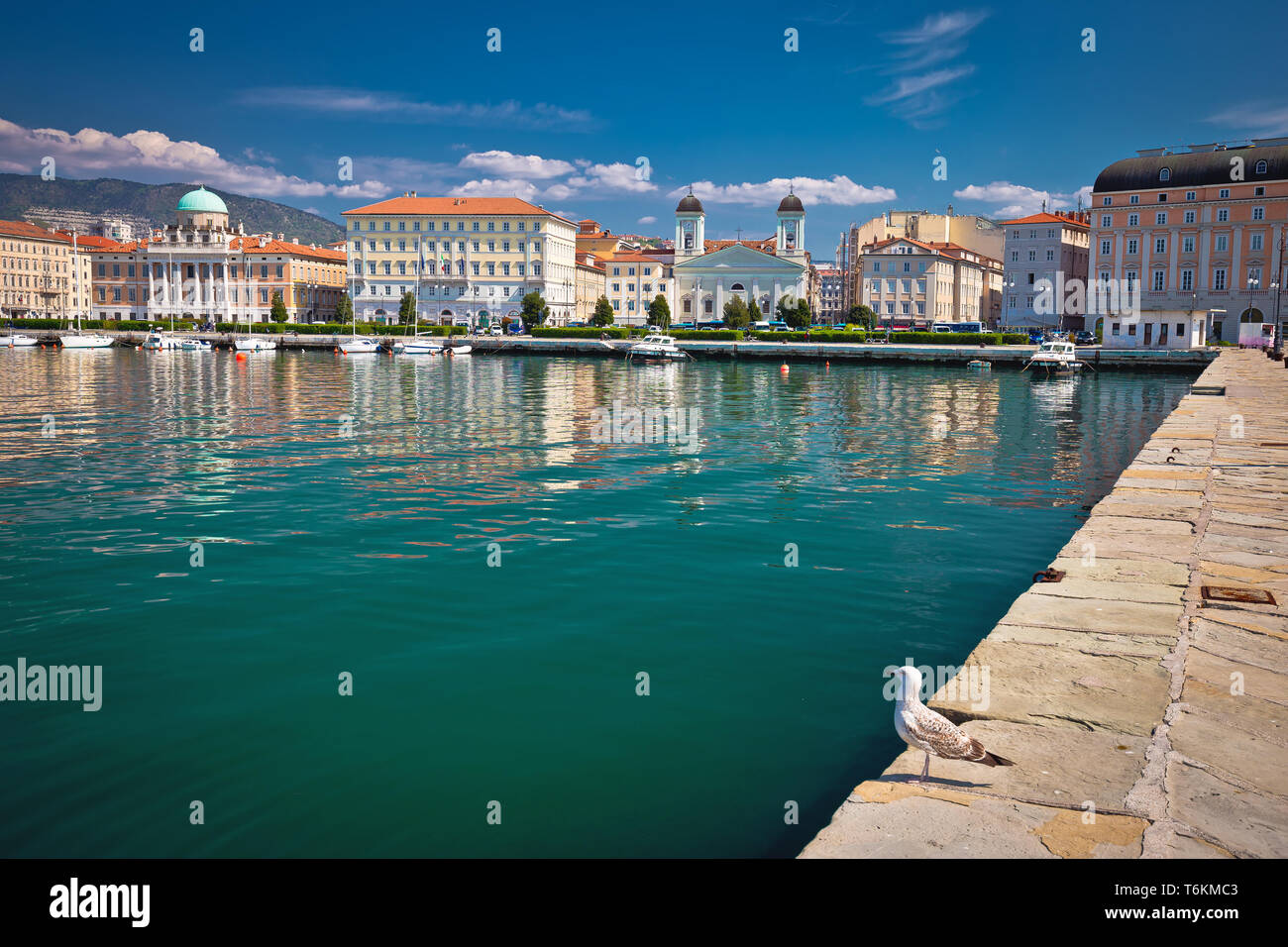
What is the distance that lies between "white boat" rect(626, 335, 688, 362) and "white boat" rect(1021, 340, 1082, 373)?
25252 mm

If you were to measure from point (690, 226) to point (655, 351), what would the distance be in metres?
64.7

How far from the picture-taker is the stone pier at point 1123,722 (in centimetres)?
374

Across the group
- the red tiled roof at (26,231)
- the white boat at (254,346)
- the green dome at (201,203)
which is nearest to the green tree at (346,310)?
the white boat at (254,346)

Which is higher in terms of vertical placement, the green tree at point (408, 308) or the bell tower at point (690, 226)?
the bell tower at point (690, 226)

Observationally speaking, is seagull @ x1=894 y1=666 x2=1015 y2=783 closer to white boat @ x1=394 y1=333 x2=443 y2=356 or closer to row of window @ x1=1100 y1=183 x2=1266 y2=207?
white boat @ x1=394 y1=333 x2=443 y2=356

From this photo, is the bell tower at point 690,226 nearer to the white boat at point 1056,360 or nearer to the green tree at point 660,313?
the green tree at point 660,313

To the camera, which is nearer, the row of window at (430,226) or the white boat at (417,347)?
the white boat at (417,347)

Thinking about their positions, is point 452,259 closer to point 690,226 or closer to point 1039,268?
point 690,226

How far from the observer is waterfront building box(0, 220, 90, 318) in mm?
123000

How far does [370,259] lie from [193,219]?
30.2 metres

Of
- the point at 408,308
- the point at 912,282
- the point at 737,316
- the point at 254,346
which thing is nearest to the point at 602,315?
the point at 737,316

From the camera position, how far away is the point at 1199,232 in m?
80.8

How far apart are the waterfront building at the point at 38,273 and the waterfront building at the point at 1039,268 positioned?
11315 cm

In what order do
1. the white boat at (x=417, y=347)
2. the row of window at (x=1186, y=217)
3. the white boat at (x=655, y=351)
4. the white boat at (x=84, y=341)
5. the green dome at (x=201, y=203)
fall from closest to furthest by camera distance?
the white boat at (x=655, y=351)
the white boat at (x=417, y=347)
the row of window at (x=1186, y=217)
the white boat at (x=84, y=341)
the green dome at (x=201, y=203)
